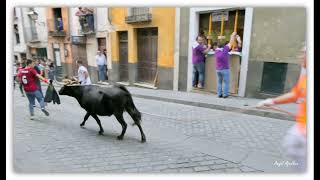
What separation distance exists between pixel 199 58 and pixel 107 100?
125 inches

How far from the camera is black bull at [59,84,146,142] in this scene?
3.60 meters

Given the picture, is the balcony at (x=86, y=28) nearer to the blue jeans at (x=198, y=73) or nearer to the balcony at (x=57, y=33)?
the balcony at (x=57, y=33)

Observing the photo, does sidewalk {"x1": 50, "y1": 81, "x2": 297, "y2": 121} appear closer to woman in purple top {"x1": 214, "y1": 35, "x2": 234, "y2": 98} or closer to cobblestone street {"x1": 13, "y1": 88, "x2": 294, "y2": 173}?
cobblestone street {"x1": 13, "y1": 88, "x2": 294, "y2": 173}

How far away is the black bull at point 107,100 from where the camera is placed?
360 cm

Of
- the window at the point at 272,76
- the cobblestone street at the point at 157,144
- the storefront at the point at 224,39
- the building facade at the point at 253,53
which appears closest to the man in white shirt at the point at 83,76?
the cobblestone street at the point at 157,144

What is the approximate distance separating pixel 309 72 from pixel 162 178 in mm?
2038

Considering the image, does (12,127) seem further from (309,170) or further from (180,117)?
(309,170)

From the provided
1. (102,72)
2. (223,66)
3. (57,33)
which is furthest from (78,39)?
(223,66)

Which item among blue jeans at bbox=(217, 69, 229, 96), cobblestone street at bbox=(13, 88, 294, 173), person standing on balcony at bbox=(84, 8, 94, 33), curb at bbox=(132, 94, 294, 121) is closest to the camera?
cobblestone street at bbox=(13, 88, 294, 173)

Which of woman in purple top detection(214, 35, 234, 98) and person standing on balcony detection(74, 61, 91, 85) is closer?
person standing on balcony detection(74, 61, 91, 85)

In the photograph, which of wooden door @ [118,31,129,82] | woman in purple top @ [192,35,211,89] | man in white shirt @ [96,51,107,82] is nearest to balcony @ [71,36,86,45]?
man in white shirt @ [96,51,107,82]

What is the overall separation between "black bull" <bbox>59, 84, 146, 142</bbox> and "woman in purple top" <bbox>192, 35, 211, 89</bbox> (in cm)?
263

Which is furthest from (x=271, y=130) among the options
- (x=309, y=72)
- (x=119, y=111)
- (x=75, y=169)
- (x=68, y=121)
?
(x=68, y=121)

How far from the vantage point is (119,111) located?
3643 mm
